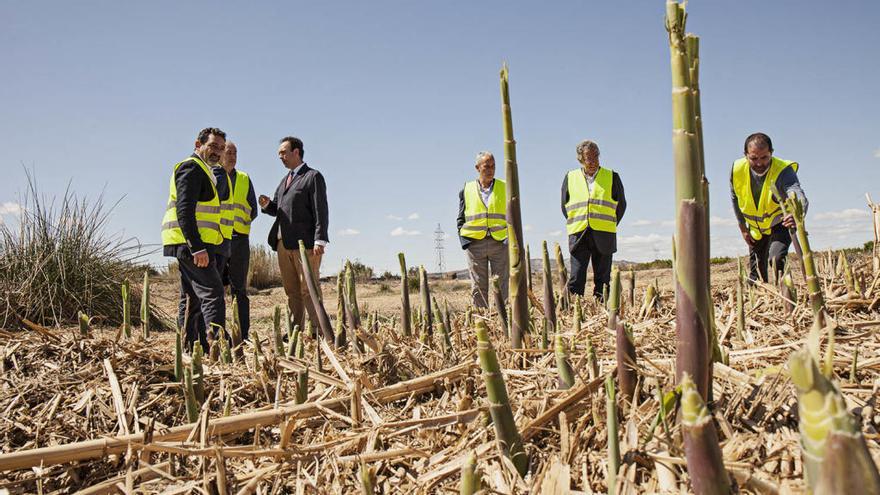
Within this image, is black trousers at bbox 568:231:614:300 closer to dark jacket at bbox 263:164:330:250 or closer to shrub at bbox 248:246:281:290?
dark jacket at bbox 263:164:330:250

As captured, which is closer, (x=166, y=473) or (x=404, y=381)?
(x=166, y=473)

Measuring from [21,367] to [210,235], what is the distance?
2.32 metres

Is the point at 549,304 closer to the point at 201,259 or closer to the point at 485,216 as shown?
the point at 201,259

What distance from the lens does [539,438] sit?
166 centimetres

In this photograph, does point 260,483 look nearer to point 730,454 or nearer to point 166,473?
point 166,473

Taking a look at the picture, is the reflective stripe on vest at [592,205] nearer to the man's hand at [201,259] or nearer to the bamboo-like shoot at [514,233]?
the man's hand at [201,259]

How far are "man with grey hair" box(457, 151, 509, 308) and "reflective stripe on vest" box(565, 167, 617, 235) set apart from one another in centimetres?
79

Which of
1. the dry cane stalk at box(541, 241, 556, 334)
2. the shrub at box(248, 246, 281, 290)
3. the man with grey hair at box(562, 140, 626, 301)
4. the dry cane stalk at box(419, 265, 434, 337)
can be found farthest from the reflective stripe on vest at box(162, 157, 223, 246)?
the shrub at box(248, 246, 281, 290)

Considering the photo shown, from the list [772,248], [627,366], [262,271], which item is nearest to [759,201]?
[772,248]

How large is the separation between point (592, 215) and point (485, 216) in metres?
1.22

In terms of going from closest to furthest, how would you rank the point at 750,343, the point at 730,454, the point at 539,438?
the point at 730,454, the point at 539,438, the point at 750,343

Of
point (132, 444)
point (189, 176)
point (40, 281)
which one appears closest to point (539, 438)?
point (132, 444)

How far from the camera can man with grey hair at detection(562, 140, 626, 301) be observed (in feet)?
20.0

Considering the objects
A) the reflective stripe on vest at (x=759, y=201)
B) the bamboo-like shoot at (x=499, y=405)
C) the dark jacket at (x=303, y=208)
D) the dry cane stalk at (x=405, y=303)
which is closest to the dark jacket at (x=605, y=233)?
the reflective stripe on vest at (x=759, y=201)
